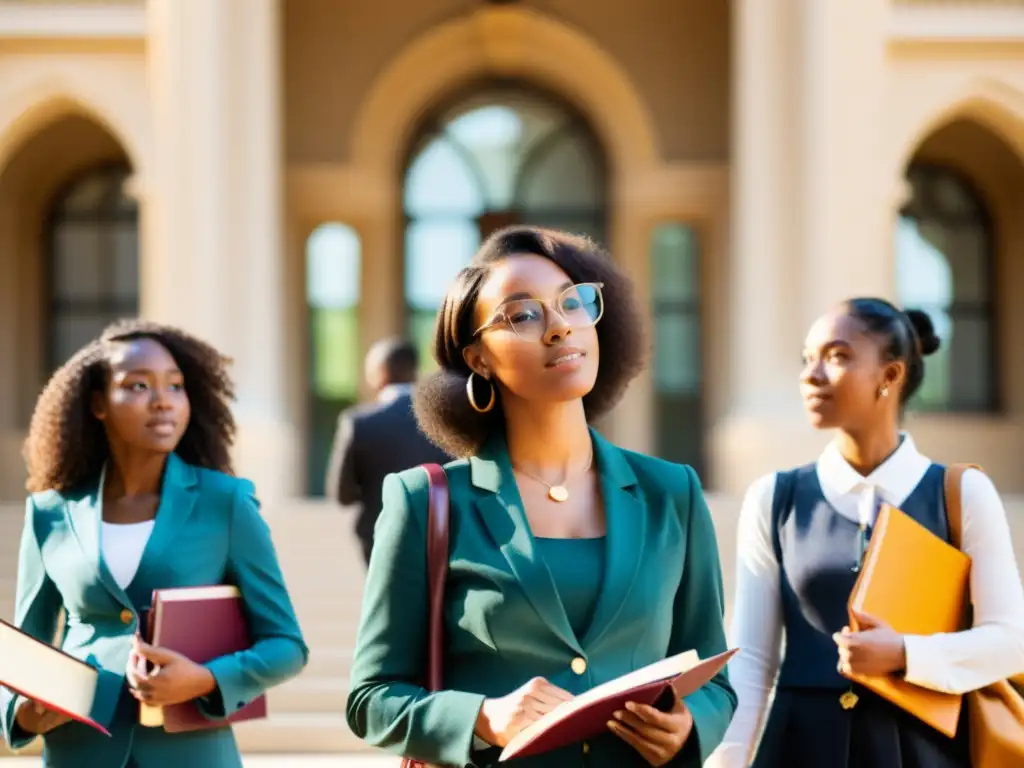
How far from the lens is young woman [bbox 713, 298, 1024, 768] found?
113 inches

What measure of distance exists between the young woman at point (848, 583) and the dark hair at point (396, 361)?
3.74 meters

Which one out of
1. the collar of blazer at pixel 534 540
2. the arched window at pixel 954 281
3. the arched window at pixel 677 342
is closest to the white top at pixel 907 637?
the collar of blazer at pixel 534 540

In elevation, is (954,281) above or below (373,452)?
above

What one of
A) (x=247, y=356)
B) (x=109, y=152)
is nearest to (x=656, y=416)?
(x=247, y=356)

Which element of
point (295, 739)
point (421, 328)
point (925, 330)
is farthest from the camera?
point (421, 328)

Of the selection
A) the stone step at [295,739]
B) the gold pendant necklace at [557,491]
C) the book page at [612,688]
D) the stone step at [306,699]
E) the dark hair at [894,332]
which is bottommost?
the stone step at [295,739]

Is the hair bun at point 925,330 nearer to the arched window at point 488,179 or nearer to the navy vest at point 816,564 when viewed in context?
the navy vest at point 816,564

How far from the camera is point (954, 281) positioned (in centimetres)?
1586

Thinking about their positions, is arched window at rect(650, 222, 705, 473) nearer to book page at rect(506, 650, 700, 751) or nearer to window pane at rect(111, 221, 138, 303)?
window pane at rect(111, 221, 138, 303)

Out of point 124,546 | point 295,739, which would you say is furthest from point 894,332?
point 295,739

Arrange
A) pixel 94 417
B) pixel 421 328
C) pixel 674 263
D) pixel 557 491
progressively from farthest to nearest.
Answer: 1. pixel 421 328
2. pixel 674 263
3. pixel 94 417
4. pixel 557 491

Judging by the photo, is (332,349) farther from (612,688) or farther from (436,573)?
(612,688)

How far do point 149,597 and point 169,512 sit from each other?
19cm

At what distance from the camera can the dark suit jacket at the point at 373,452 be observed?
6289 millimetres
